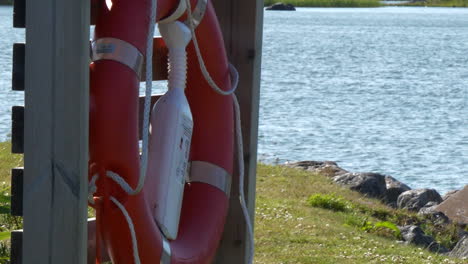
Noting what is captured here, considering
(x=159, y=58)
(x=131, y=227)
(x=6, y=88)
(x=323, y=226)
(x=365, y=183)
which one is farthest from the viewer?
(x=6, y=88)

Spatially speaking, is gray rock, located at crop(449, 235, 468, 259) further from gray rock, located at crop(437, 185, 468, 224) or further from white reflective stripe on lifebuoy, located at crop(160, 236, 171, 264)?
white reflective stripe on lifebuoy, located at crop(160, 236, 171, 264)

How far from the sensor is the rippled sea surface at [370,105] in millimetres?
11586

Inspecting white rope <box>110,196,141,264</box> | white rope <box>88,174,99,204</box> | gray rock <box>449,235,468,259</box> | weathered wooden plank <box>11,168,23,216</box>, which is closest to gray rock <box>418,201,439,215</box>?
gray rock <box>449,235,468,259</box>

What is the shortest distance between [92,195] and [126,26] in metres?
0.42

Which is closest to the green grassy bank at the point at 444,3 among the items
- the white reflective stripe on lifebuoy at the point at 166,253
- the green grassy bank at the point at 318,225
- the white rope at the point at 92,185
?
the green grassy bank at the point at 318,225

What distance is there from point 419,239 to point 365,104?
11.8 metres

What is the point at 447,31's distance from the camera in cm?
4375

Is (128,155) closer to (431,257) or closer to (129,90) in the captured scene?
(129,90)

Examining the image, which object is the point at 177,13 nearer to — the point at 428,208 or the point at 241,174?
the point at 241,174

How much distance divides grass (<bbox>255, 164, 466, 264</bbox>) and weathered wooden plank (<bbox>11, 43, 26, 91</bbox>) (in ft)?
7.38

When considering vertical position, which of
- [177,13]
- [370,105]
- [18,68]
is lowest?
[370,105]

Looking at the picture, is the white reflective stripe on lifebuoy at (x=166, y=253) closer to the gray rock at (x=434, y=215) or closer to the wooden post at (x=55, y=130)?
the wooden post at (x=55, y=130)

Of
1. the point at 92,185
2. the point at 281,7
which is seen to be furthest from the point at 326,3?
the point at 92,185

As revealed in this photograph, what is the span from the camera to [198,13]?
2697mm
